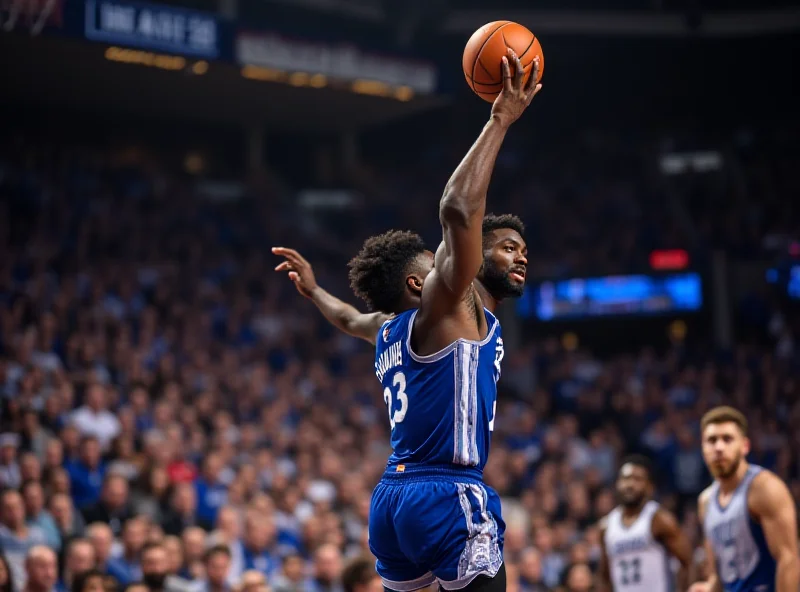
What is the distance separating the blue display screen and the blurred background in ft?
0.12

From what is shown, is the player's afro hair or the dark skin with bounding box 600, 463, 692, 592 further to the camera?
the dark skin with bounding box 600, 463, 692, 592

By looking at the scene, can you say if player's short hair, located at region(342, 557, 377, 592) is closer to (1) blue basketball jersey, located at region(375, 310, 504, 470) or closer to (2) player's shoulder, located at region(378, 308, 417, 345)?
(1) blue basketball jersey, located at region(375, 310, 504, 470)

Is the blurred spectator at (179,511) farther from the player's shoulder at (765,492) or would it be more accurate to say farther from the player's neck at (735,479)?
the player's shoulder at (765,492)

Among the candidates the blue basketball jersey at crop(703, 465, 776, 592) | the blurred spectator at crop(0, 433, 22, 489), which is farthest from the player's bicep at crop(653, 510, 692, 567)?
the blurred spectator at crop(0, 433, 22, 489)

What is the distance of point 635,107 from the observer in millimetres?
20844

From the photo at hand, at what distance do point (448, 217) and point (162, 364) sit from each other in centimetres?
824

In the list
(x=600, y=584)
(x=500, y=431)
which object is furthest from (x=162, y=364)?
(x=600, y=584)

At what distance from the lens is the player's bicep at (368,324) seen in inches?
173

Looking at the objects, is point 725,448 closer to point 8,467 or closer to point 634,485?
point 634,485

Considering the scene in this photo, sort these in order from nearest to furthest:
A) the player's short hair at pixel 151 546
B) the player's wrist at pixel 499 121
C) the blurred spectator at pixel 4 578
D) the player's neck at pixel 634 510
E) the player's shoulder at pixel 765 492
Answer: the player's wrist at pixel 499 121
the player's shoulder at pixel 765 492
the blurred spectator at pixel 4 578
the player's short hair at pixel 151 546
the player's neck at pixel 634 510

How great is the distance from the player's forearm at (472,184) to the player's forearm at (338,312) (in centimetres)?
127

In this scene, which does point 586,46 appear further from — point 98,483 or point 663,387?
point 98,483

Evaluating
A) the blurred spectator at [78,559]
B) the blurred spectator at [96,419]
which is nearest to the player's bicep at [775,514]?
the blurred spectator at [78,559]

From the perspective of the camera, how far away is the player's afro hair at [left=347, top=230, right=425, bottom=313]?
3.84m
